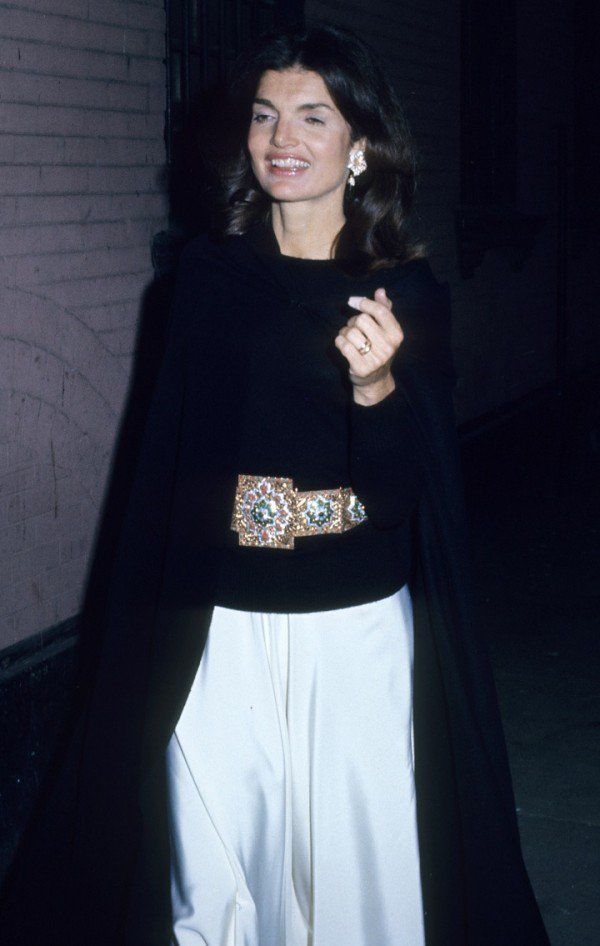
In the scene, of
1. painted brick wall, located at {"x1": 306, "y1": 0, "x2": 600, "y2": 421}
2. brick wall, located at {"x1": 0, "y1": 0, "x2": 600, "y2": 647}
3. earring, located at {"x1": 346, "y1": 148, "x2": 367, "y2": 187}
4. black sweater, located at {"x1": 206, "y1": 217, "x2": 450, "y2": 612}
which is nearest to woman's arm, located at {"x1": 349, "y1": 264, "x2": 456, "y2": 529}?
black sweater, located at {"x1": 206, "y1": 217, "x2": 450, "y2": 612}

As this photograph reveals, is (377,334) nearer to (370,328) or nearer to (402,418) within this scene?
(370,328)

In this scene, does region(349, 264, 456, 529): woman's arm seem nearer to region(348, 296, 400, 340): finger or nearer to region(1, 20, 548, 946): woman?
region(1, 20, 548, 946): woman

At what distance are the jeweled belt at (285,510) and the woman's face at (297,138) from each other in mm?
636

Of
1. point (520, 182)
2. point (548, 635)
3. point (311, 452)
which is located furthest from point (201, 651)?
point (520, 182)

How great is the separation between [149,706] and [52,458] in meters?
1.73

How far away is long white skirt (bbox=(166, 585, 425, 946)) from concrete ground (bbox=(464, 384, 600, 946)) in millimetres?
971

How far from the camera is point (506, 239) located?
9750mm

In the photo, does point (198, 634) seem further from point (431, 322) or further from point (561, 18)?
point (561, 18)

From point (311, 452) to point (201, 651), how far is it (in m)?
0.52

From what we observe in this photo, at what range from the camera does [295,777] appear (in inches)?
109

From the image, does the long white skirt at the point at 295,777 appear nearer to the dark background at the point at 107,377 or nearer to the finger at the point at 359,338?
the finger at the point at 359,338

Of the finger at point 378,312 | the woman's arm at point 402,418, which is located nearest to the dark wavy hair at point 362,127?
the woman's arm at point 402,418

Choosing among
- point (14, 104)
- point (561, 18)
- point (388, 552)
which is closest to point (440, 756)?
point (388, 552)

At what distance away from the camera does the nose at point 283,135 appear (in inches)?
107
